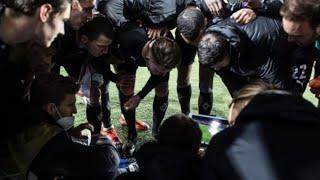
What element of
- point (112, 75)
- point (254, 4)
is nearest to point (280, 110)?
point (254, 4)

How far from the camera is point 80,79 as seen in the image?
4254mm

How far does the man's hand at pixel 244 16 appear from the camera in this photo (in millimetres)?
3428

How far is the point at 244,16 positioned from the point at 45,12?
1.49 metres

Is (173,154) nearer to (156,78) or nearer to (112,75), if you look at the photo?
(156,78)

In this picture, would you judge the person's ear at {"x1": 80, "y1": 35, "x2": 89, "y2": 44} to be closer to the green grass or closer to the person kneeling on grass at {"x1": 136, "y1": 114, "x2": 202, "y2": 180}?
the green grass

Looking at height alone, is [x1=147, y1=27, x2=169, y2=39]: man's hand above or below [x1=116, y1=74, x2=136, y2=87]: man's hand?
above

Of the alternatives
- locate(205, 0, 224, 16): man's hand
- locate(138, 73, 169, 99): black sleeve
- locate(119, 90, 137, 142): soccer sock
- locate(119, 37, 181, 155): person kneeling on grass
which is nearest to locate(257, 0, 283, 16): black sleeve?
locate(205, 0, 224, 16): man's hand

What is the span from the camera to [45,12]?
8.29 feet

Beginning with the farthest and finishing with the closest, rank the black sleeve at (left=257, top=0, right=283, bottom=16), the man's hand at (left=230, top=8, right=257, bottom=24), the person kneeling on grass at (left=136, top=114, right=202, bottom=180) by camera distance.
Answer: the black sleeve at (left=257, top=0, right=283, bottom=16)
the man's hand at (left=230, top=8, right=257, bottom=24)
the person kneeling on grass at (left=136, top=114, right=202, bottom=180)

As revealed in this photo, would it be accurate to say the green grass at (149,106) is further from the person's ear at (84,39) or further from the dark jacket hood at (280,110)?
the dark jacket hood at (280,110)

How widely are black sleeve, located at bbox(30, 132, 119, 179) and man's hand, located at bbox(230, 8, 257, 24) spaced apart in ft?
5.14

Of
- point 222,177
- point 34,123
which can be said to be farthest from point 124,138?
point 222,177

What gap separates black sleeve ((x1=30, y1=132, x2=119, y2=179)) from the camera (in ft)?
7.46

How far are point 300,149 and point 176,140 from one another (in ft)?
2.80
